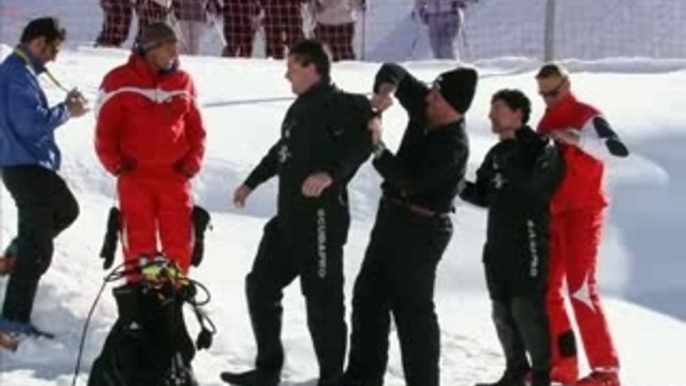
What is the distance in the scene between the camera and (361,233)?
901 centimetres

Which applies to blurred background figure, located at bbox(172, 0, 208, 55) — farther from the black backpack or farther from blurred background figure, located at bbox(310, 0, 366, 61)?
the black backpack

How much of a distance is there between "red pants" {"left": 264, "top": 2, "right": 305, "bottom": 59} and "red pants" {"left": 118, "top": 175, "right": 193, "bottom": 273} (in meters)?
6.28

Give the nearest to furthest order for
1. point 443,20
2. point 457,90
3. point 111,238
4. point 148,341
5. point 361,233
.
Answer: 1. point 148,341
2. point 457,90
3. point 111,238
4. point 361,233
5. point 443,20

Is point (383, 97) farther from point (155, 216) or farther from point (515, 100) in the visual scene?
point (155, 216)

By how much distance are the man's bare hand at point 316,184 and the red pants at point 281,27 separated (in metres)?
6.94

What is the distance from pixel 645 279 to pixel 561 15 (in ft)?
25.1

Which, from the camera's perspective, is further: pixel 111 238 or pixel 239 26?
pixel 239 26

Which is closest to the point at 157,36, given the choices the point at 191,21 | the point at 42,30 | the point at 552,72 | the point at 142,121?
the point at 142,121

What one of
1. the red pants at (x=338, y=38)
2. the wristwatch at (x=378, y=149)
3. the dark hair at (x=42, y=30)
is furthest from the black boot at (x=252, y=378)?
the red pants at (x=338, y=38)

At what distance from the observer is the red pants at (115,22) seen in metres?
13.5

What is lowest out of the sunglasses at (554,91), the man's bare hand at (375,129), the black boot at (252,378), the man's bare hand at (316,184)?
the black boot at (252,378)

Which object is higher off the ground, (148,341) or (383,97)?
(383,97)

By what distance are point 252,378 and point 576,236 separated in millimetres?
1673

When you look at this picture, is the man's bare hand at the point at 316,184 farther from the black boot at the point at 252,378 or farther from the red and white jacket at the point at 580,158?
the red and white jacket at the point at 580,158
